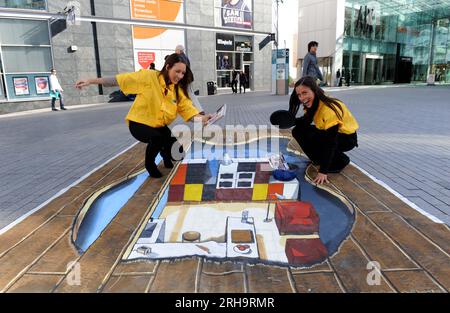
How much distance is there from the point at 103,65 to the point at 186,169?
46.0 ft

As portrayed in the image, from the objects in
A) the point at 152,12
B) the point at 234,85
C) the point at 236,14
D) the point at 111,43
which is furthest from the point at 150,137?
the point at 236,14

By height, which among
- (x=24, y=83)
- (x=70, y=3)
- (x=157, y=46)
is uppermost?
(x=70, y=3)

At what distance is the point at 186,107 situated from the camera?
12.4ft

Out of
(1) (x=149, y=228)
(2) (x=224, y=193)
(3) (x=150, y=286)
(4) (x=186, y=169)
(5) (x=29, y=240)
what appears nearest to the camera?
(3) (x=150, y=286)

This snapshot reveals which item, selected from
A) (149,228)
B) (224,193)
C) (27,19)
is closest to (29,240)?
(149,228)

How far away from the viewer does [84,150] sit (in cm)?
559

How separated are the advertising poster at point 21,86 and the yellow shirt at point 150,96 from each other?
12.8m

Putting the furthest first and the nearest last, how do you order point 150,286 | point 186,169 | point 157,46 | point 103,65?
point 157,46 → point 103,65 → point 186,169 → point 150,286

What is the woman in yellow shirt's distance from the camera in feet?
11.2

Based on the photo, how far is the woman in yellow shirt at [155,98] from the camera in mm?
3400

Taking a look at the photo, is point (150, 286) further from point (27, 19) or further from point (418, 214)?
point (27, 19)

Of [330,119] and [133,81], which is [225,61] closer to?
[133,81]
